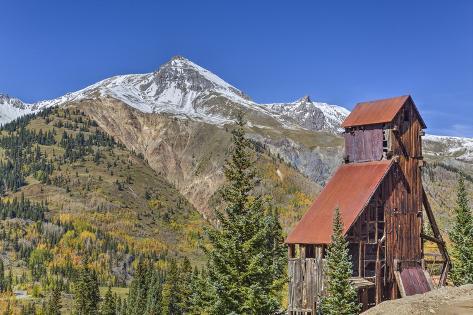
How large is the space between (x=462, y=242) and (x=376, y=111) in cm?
1589

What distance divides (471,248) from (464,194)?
5.42m

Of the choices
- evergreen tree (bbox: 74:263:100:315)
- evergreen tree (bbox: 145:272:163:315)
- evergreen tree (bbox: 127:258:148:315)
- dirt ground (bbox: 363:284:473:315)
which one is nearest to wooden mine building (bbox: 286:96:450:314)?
dirt ground (bbox: 363:284:473:315)

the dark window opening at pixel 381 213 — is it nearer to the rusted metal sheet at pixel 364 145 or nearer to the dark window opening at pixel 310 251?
the rusted metal sheet at pixel 364 145

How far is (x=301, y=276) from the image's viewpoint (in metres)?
47.5

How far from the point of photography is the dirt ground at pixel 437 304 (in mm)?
31453

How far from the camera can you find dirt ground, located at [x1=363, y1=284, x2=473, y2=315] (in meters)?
31.5

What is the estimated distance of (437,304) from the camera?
33062 mm

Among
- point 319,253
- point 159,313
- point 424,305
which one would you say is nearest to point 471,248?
point 319,253

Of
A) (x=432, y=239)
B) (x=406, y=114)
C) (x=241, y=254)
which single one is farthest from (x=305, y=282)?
(x=406, y=114)

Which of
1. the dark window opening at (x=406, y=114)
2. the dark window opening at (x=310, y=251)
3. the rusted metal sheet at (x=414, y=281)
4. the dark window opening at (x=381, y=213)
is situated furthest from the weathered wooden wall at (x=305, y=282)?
the dark window opening at (x=406, y=114)

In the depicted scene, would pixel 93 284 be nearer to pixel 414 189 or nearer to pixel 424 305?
pixel 414 189

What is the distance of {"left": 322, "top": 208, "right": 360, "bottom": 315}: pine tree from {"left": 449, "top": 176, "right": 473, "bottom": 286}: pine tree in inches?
752

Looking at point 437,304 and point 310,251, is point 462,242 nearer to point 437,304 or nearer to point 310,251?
point 310,251

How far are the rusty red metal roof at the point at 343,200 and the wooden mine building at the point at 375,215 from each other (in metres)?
0.08
